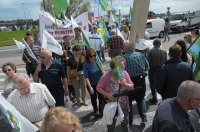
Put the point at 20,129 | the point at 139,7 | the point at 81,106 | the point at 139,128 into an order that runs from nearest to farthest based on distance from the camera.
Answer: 1. the point at 20,129
2. the point at 139,128
3. the point at 139,7
4. the point at 81,106

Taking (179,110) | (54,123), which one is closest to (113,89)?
(179,110)

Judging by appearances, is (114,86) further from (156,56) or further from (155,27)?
(155,27)

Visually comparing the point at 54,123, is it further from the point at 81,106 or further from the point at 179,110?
A: the point at 81,106

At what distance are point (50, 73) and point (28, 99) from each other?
117 centimetres

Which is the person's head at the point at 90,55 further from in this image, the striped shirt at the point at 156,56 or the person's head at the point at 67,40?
the person's head at the point at 67,40

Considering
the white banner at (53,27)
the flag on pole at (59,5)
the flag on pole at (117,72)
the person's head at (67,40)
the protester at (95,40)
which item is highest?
the flag on pole at (59,5)

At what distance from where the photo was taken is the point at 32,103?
381 centimetres

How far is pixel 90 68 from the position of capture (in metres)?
5.74

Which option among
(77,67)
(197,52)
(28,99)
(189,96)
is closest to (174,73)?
(197,52)

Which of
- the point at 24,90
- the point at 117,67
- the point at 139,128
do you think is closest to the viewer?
the point at 24,90

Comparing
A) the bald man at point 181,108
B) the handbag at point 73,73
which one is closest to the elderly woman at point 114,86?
the bald man at point 181,108

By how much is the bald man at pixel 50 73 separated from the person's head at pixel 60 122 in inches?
97.0

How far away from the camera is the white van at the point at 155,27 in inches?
884

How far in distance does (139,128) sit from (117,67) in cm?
162
